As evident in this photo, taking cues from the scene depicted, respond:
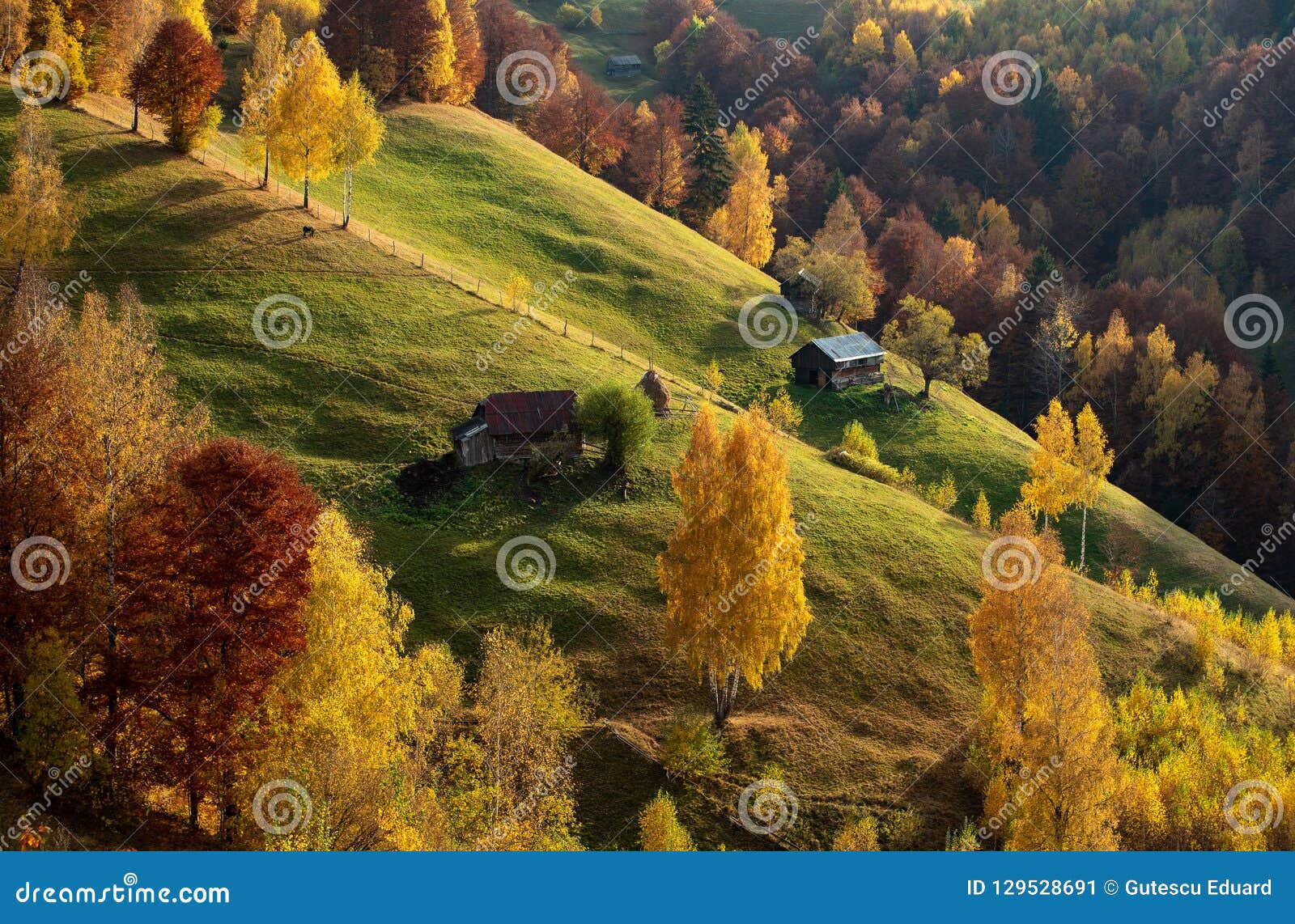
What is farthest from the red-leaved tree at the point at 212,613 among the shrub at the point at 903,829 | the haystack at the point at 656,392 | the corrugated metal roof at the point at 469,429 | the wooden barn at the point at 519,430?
the haystack at the point at 656,392

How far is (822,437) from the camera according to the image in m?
73.6

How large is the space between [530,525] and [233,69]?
2643 inches

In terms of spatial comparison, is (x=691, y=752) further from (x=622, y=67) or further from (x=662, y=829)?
(x=622, y=67)

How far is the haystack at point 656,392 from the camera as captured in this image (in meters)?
61.9

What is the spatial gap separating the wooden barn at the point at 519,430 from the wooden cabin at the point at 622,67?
149 meters

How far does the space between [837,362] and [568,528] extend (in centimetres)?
3362

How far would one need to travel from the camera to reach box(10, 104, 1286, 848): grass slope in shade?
1720 inches

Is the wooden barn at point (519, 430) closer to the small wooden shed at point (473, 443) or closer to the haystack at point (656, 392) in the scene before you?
the small wooden shed at point (473, 443)

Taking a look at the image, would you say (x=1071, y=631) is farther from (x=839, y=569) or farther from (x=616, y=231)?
(x=616, y=231)

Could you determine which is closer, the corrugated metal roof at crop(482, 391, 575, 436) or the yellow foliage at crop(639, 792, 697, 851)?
the yellow foliage at crop(639, 792, 697, 851)

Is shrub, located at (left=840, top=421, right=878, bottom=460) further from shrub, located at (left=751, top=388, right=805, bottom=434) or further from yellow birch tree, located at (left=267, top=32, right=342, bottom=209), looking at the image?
yellow birch tree, located at (left=267, top=32, right=342, bottom=209)

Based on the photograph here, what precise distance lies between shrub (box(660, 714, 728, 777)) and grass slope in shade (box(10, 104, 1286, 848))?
23.9 inches

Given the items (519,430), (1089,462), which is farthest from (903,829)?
(1089,462)

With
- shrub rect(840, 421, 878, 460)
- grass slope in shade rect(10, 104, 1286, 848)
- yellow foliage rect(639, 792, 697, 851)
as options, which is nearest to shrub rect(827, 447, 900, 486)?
grass slope in shade rect(10, 104, 1286, 848)
